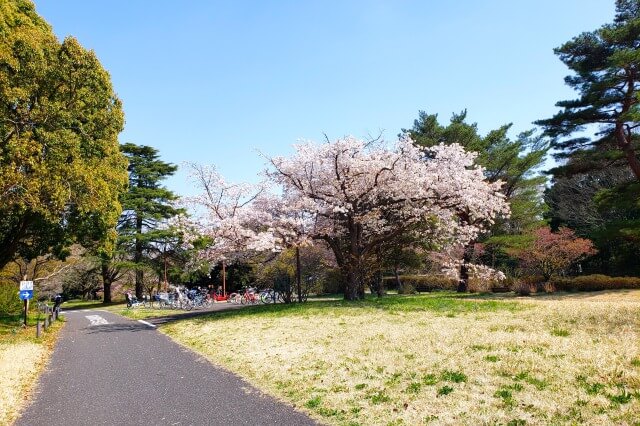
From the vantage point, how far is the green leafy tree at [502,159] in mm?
29719

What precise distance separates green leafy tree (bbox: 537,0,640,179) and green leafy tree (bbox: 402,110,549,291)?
4.89m

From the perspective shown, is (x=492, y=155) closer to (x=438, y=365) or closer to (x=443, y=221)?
(x=443, y=221)

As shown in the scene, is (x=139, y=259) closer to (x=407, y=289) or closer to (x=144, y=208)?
(x=144, y=208)

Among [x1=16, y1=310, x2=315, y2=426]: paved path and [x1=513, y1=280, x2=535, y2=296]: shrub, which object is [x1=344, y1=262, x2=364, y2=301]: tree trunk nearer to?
[x1=513, y1=280, x2=535, y2=296]: shrub

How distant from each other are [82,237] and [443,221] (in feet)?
51.5

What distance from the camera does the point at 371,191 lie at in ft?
66.1

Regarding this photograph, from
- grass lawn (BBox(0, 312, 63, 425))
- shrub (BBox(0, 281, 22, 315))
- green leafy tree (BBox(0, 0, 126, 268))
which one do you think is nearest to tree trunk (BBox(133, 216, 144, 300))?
shrub (BBox(0, 281, 22, 315))

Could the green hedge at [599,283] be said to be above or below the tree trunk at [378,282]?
below

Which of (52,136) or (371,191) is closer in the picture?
(52,136)

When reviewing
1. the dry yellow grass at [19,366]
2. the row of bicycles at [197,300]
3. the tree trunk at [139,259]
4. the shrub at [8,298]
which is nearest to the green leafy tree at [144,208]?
the tree trunk at [139,259]

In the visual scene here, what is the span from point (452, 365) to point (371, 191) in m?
13.3

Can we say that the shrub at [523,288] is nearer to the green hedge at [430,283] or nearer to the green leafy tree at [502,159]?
the green leafy tree at [502,159]

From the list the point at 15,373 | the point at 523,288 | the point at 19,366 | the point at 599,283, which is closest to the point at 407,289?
the point at 523,288

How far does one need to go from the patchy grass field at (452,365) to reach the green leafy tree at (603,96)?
14.4 metres
